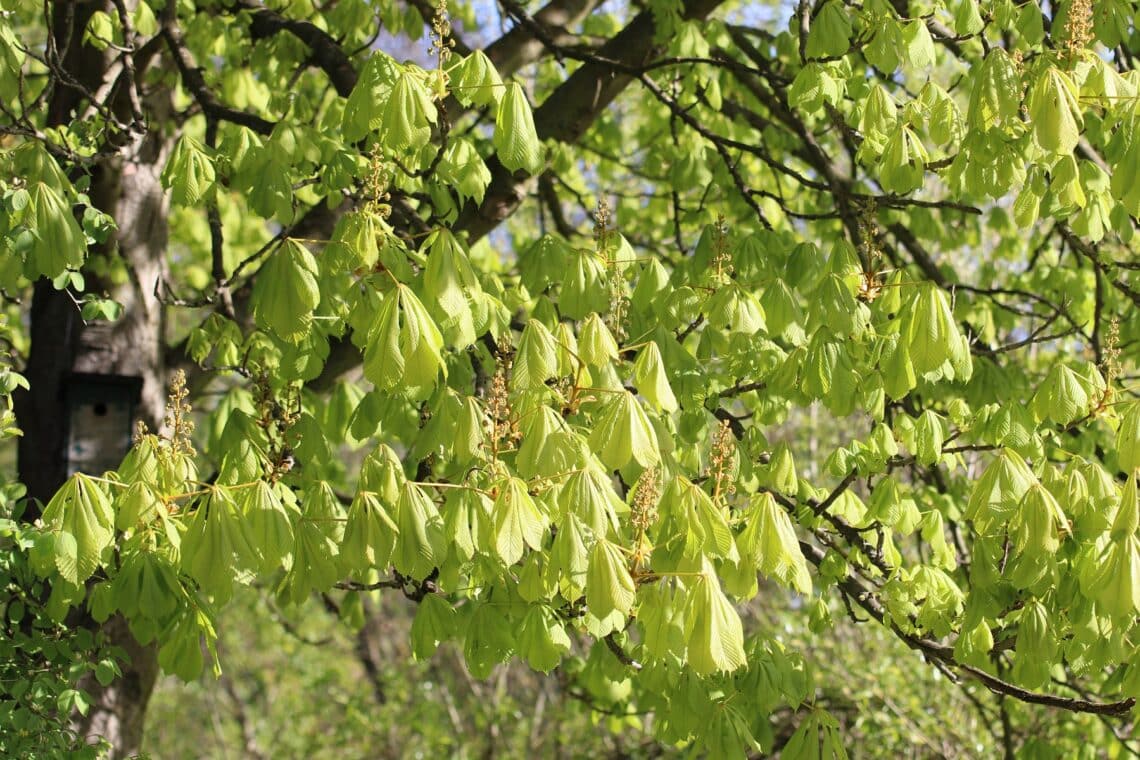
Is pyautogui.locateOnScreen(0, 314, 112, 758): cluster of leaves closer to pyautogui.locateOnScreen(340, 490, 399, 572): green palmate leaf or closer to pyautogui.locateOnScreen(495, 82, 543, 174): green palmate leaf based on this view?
pyautogui.locateOnScreen(340, 490, 399, 572): green palmate leaf

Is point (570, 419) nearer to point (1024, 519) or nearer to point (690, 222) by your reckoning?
point (1024, 519)

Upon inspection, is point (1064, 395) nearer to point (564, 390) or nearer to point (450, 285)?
point (564, 390)

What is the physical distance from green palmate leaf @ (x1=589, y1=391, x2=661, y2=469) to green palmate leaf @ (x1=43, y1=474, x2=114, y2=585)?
963mm

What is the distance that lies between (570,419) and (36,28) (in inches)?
303

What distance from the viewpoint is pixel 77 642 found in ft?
9.68

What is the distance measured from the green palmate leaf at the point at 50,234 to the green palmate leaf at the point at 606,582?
4.45 feet

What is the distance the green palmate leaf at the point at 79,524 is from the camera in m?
2.22

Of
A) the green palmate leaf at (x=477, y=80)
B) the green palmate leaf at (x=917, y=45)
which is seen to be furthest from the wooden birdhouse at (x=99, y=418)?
the green palmate leaf at (x=917, y=45)

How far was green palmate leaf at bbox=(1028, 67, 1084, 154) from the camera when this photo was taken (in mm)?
2318

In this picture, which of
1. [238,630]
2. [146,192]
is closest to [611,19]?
[146,192]

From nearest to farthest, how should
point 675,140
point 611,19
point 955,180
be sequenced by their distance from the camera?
point 955,180
point 675,140
point 611,19

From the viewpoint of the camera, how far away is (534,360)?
7.61ft

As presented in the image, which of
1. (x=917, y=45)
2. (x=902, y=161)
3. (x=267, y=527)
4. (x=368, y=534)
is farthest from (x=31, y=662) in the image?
(x=917, y=45)

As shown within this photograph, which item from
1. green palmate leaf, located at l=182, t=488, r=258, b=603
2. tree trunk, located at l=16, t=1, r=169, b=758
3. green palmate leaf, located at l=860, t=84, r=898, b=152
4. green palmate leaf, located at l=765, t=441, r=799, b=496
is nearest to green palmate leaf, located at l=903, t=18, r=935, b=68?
green palmate leaf, located at l=860, t=84, r=898, b=152
